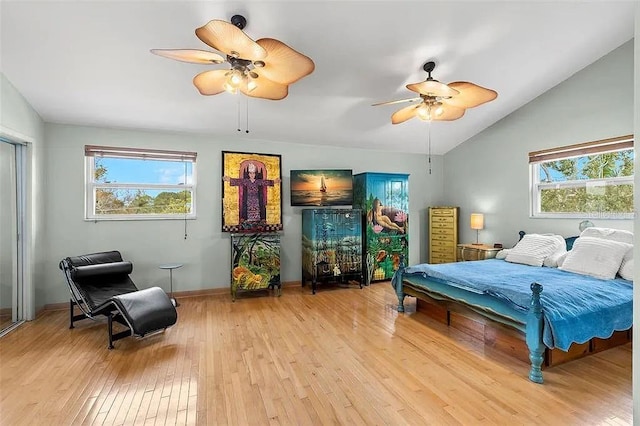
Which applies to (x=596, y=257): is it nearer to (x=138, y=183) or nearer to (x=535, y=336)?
(x=535, y=336)

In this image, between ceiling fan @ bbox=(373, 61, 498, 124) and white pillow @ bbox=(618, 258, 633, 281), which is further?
white pillow @ bbox=(618, 258, 633, 281)

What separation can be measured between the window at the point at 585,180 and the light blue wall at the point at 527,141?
4.1 inches

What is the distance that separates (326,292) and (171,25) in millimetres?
3819

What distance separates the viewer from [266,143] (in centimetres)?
488

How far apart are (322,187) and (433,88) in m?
2.51

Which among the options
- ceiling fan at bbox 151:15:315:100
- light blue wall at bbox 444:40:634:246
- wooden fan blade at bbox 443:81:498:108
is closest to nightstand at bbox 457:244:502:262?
light blue wall at bbox 444:40:634:246

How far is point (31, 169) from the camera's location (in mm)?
3488

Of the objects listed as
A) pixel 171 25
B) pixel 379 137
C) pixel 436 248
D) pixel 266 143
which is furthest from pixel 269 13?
pixel 436 248

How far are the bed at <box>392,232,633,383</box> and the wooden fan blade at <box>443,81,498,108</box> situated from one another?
176cm

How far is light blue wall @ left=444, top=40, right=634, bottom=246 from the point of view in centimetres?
362

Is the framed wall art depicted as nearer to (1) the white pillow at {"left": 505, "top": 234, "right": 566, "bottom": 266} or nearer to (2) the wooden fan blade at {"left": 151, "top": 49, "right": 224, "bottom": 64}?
(2) the wooden fan blade at {"left": 151, "top": 49, "right": 224, "bottom": 64}

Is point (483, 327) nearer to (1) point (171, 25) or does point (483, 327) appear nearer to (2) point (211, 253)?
(2) point (211, 253)

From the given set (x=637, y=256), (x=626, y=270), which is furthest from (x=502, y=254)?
(x=637, y=256)

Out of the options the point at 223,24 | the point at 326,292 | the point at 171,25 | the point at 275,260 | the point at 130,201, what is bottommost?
the point at 326,292
